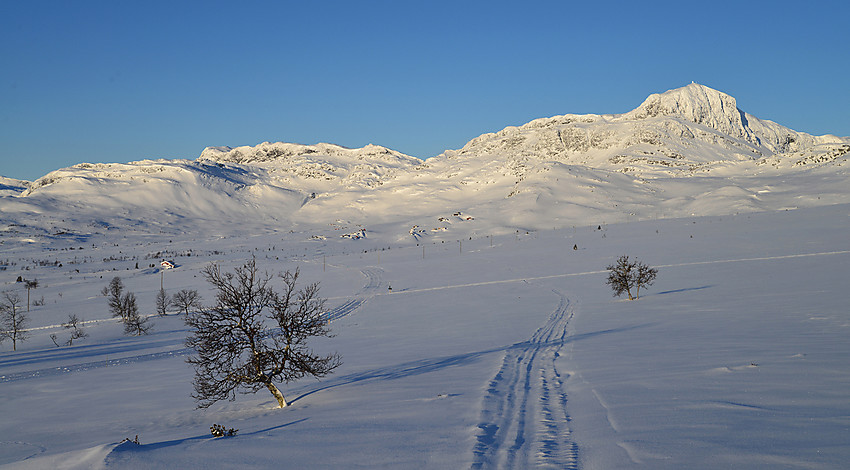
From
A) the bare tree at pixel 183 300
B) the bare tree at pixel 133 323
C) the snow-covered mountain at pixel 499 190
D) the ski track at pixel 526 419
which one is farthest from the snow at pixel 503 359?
the snow-covered mountain at pixel 499 190

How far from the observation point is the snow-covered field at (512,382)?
24.1 ft

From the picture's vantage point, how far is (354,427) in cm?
934

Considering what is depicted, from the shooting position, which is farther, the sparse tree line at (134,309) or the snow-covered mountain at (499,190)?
the snow-covered mountain at (499,190)

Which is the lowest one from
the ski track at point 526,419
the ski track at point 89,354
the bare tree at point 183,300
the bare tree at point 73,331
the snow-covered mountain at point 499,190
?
the ski track at point 89,354

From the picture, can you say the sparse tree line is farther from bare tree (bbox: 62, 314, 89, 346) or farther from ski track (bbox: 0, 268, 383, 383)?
ski track (bbox: 0, 268, 383, 383)

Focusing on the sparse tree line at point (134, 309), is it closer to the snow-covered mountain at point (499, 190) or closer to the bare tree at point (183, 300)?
the bare tree at point (183, 300)

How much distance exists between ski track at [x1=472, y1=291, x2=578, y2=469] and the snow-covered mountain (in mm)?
79660

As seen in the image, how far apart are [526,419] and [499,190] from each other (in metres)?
126

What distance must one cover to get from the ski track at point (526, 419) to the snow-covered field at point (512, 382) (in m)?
0.05

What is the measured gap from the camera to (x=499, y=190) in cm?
13325

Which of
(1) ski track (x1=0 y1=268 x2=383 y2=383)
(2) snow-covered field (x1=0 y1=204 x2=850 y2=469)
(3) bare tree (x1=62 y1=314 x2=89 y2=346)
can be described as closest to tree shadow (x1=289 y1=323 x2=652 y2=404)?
(2) snow-covered field (x1=0 y1=204 x2=850 y2=469)

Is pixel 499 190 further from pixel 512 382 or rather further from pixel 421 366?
pixel 512 382

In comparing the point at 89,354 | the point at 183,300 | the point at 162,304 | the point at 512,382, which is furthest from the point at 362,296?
the point at 512,382

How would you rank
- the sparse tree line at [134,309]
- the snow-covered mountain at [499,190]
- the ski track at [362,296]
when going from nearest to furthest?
the sparse tree line at [134,309], the ski track at [362,296], the snow-covered mountain at [499,190]
